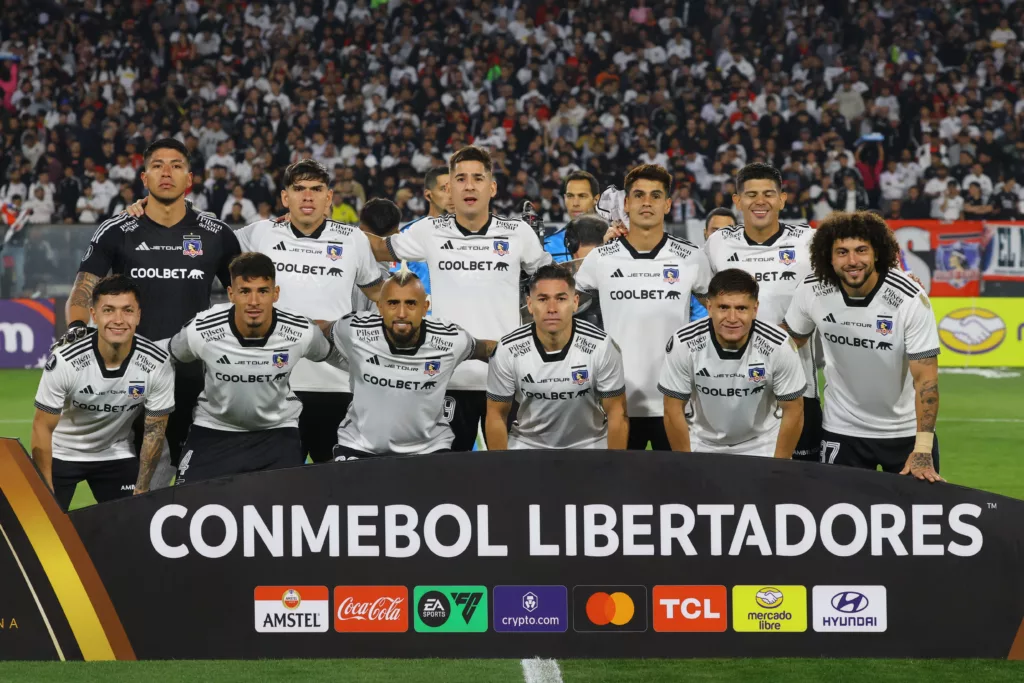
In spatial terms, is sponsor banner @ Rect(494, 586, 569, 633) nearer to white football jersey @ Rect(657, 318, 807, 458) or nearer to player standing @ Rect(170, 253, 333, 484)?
white football jersey @ Rect(657, 318, 807, 458)

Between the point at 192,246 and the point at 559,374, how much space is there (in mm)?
2016

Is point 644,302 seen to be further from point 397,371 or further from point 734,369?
point 397,371

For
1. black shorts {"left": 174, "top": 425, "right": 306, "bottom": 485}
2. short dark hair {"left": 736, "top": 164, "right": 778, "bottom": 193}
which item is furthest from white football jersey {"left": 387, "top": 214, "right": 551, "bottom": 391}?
short dark hair {"left": 736, "top": 164, "right": 778, "bottom": 193}

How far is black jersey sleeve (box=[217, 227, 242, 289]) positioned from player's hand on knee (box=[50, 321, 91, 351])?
731 millimetres

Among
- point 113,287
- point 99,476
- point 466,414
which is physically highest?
point 113,287

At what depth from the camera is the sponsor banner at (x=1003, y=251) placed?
55.9ft

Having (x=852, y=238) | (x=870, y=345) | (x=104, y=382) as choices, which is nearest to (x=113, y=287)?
(x=104, y=382)

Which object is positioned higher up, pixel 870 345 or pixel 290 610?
pixel 870 345

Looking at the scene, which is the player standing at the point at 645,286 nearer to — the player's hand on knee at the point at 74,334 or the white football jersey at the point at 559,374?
the white football jersey at the point at 559,374

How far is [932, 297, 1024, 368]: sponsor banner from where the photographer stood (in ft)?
53.3

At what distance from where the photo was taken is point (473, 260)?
21.5 ft

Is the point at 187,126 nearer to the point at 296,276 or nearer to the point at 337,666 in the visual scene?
the point at 296,276

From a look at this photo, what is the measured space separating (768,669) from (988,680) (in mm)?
830

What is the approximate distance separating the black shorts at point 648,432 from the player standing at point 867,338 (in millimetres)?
868
